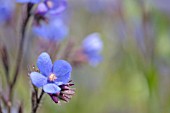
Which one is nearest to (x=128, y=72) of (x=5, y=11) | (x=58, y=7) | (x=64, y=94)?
(x=5, y=11)

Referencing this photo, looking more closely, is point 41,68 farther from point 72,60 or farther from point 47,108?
point 47,108

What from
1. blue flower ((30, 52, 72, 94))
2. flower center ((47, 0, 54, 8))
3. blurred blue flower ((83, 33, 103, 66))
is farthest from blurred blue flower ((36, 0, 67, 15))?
blurred blue flower ((83, 33, 103, 66))

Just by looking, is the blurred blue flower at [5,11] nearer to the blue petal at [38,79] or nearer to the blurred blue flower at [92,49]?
the blurred blue flower at [92,49]

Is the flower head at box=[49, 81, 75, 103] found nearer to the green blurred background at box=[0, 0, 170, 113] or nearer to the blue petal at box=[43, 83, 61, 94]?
the blue petal at box=[43, 83, 61, 94]

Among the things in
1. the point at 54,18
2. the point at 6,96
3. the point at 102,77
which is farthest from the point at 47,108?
the point at 102,77

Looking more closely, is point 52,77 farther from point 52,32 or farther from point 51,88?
point 52,32
